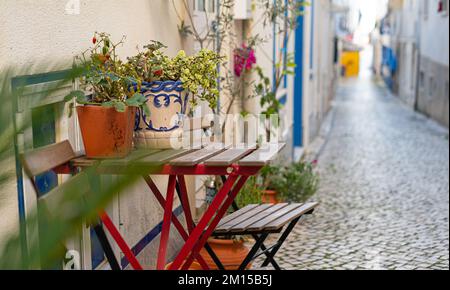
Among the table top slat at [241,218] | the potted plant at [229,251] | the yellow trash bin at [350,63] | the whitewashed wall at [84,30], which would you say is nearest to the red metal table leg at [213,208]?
the whitewashed wall at [84,30]

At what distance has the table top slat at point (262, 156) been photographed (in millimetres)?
2805

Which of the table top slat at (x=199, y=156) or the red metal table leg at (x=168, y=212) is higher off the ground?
the table top slat at (x=199, y=156)

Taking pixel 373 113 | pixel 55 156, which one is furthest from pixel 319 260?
pixel 373 113

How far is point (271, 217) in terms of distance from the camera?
378cm

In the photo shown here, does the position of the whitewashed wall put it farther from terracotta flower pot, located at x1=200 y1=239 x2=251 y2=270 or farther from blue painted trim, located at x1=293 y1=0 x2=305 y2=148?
blue painted trim, located at x1=293 y1=0 x2=305 y2=148

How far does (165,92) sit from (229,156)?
0.52m

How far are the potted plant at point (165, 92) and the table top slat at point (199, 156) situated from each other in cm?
16

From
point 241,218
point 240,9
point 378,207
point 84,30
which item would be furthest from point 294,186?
point 84,30

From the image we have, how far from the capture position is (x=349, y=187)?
1027 cm

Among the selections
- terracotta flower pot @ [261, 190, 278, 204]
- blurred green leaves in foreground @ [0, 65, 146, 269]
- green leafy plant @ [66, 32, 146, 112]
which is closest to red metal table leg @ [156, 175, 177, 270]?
green leafy plant @ [66, 32, 146, 112]

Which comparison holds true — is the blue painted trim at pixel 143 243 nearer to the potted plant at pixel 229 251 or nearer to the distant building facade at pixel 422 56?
the potted plant at pixel 229 251

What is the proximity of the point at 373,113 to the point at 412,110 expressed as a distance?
7.22 feet

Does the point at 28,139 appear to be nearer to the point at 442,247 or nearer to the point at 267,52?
the point at 442,247

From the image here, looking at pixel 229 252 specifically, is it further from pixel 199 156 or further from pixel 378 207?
pixel 378 207
